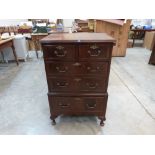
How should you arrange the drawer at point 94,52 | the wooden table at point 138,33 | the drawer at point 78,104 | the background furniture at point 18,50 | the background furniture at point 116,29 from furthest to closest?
the wooden table at point 138,33 → the background furniture at point 116,29 → the background furniture at point 18,50 → the drawer at point 78,104 → the drawer at point 94,52

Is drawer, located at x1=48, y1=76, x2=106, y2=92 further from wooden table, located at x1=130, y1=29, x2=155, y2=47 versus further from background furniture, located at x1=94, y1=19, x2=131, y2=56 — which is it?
wooden table, located at x1=130, y1=29, x2=155, y2=47

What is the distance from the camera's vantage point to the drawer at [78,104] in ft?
4.61

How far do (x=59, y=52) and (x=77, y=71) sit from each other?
0.78ft

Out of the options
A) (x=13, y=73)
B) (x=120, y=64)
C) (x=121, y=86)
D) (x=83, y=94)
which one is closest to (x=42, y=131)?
(x=83, y=94)

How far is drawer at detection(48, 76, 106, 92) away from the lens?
1.30m

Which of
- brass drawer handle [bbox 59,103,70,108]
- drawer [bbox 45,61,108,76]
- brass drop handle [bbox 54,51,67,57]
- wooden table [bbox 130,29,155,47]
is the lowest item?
brass drawer handle [bbox 59,103,70,108]

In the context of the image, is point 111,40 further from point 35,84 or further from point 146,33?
point 146,33

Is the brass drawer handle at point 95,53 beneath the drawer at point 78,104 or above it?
above

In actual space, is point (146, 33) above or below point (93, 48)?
below

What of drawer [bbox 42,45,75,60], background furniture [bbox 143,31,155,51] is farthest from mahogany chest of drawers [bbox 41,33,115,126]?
background furniture [bbox 143,31,155,51]

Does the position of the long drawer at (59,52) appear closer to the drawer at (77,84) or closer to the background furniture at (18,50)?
the drawer at (77,84)

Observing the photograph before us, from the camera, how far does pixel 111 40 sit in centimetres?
112

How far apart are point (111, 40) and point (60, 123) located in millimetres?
1062

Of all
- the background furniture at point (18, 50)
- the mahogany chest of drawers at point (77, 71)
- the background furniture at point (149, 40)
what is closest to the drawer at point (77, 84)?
the mahogany chest of drawers at point (77, 71)
